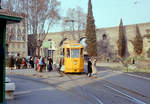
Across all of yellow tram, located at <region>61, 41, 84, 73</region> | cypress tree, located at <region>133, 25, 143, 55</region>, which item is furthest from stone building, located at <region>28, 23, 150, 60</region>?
yellow tram, located at <region>61, 41, 84, 73</region>

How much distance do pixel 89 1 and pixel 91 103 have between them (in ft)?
164

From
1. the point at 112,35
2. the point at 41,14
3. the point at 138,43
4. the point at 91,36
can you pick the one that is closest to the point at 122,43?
the point at 138,43

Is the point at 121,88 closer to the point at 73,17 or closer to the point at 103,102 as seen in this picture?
the point at 103,102

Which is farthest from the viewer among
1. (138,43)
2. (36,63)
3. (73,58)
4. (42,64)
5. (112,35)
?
(112,35)

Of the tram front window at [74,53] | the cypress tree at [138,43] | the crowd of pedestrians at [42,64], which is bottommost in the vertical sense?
the crowd of pedestrians at [42,64]

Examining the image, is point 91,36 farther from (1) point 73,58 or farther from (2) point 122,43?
(1) point 73,58

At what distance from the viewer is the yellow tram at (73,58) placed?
68.6ft

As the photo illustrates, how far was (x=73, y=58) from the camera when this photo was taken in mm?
20938

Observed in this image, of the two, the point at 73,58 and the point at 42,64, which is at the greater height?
the point at 73,58

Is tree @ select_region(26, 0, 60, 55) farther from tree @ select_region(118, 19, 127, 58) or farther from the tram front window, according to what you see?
tree @ select_region(118, 19, 127, 58)

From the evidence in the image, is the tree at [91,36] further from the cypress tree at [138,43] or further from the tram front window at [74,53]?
the tram front window at [74,53]

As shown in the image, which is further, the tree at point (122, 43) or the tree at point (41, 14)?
the tree at point (122, 43)

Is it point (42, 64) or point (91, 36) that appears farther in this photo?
point (91, 36)

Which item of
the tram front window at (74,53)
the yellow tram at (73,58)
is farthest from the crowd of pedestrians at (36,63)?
the tram front window at (74,53)
